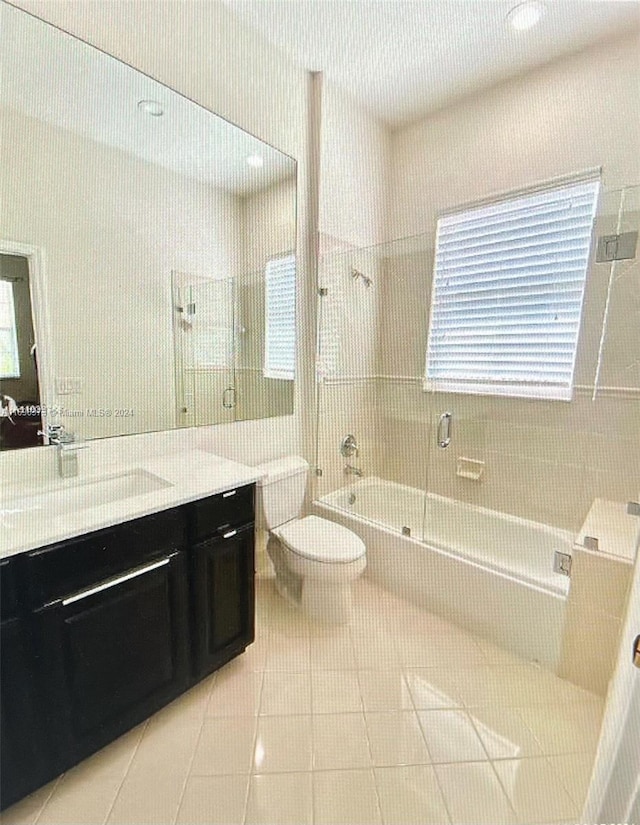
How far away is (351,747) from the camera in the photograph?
1.33 meters

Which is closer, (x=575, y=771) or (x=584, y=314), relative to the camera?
(x=575, y=771)

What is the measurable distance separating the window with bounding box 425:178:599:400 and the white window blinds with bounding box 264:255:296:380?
0.99m

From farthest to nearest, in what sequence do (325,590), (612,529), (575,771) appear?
(325,590)
(612,529)
(575,771)

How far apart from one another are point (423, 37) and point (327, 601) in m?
2.83

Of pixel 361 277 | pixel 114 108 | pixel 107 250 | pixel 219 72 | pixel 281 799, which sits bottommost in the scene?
pixel 281 799

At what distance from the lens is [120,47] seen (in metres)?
1.48

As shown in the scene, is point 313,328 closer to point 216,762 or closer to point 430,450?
point 430,450

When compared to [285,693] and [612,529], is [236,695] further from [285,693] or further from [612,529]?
[612,529]

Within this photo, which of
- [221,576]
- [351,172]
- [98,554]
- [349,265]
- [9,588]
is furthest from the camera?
[349,265]

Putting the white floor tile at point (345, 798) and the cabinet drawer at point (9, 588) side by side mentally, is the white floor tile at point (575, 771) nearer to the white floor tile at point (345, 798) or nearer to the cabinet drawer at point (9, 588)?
the white floor tile at point (345, 798)

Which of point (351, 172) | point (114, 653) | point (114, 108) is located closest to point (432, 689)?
point (114, 653)

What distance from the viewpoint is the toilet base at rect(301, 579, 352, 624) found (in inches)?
74.2

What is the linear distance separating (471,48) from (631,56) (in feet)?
2.44

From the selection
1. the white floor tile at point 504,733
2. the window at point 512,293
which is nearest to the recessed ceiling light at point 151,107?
the window at point 512,293
